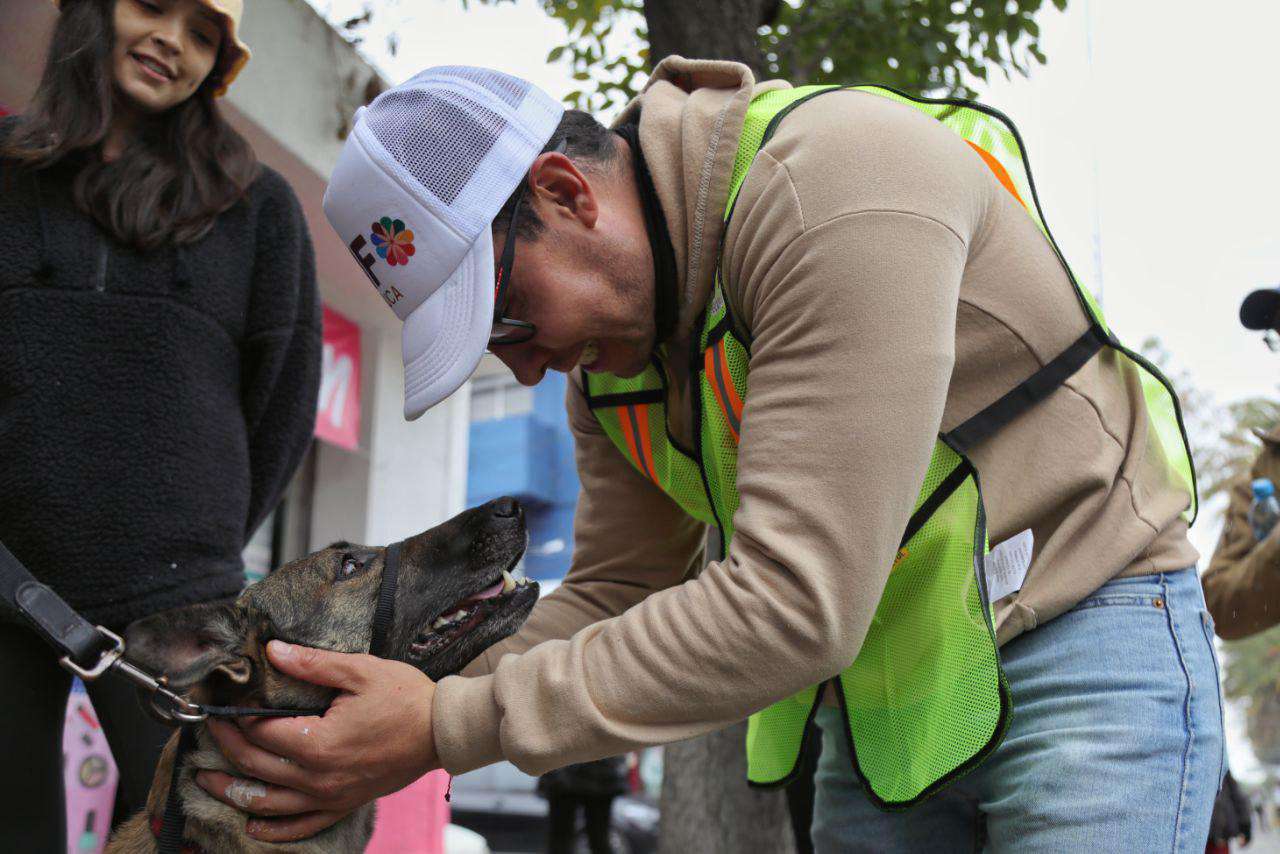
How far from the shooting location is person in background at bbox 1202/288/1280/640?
12.8 feet


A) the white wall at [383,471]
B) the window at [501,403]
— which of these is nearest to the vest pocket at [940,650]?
the white wall at [383,471]

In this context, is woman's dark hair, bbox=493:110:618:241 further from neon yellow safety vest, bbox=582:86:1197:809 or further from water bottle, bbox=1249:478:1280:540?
water bottle, bbox=1249:478:1280:540

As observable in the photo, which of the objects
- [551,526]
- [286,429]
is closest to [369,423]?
[286,429]

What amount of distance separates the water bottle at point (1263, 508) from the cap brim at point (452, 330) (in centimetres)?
332

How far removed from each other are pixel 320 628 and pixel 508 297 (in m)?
1.00

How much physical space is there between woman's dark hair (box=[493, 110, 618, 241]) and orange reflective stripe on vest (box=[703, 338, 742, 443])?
1.28 ft

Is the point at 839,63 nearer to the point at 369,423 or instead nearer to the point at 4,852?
the point at 4,852

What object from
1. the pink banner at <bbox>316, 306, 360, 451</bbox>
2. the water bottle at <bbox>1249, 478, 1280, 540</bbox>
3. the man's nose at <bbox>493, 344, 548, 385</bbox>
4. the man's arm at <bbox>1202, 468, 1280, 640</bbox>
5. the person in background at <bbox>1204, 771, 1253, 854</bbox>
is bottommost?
the pink banner at <bbox>316, 306, 360, 451</bbox>

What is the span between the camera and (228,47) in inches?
115

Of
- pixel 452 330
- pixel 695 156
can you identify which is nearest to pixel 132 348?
pixel 452 330

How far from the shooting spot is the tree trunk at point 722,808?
4.18 meters

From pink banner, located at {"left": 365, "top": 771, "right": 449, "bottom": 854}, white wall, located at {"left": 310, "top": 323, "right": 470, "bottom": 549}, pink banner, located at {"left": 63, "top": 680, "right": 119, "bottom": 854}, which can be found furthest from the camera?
white wall, located at {"left": 310, "top": 323, "right": 470, "bottom": 549}

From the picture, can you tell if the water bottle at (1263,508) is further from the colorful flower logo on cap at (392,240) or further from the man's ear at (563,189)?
the colorful flower logo on cap at (392,240)

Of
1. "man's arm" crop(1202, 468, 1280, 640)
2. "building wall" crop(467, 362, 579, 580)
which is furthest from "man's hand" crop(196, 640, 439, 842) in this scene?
"building wall" crop(467, 362, 579, 580)
